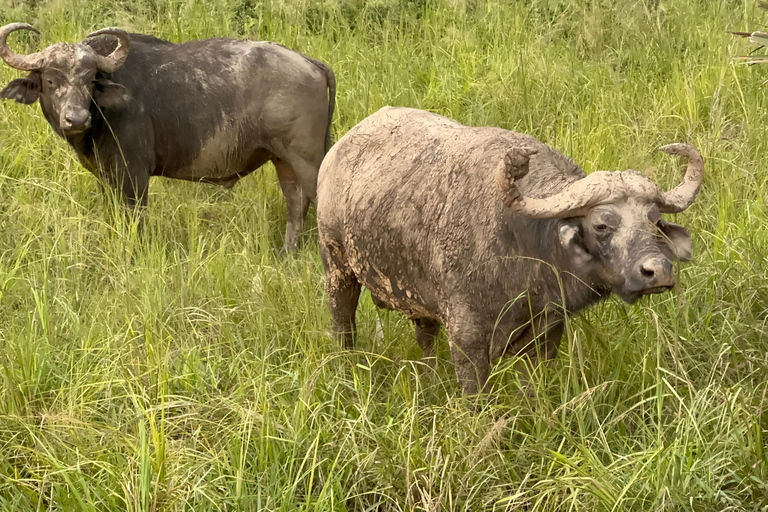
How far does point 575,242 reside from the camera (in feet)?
10.7

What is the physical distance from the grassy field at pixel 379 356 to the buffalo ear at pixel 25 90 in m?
0.47

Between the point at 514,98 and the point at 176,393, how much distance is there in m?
3.70

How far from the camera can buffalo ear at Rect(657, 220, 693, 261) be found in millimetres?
3277

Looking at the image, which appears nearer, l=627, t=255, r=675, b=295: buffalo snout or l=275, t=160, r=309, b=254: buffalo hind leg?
l=627, t=255, r=675, b=295: buffalo snout

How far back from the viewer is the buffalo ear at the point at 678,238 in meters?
3.28

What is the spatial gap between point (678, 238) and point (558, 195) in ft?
1.46

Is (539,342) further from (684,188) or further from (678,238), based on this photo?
(684,188)

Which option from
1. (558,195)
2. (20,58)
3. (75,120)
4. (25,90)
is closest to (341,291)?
(558,195)

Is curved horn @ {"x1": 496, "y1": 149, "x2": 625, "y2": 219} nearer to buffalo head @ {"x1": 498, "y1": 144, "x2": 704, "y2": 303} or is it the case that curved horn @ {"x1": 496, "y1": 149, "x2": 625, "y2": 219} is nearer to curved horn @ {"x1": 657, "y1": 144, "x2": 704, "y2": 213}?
buffalo head @ {"x1": 498, "y1": 144, "x2": 704, "y2": 303}

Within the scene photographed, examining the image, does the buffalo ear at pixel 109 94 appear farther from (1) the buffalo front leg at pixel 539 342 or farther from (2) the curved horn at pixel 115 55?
(1) the buffalo front leg at pixel 539 342

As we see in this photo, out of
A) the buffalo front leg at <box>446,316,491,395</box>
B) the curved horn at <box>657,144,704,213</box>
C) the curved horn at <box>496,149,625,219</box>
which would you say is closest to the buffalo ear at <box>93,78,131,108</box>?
the buffalo front leg at <box>446,316,491,395</box>

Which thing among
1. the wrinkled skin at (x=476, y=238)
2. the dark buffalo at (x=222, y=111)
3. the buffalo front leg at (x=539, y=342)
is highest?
the wrinkled skin at (x=476, y=238)

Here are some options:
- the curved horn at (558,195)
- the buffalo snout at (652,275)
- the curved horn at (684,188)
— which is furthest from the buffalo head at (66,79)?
the buffalo snout at (652,275)

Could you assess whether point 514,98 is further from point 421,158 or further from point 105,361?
point 105,361
